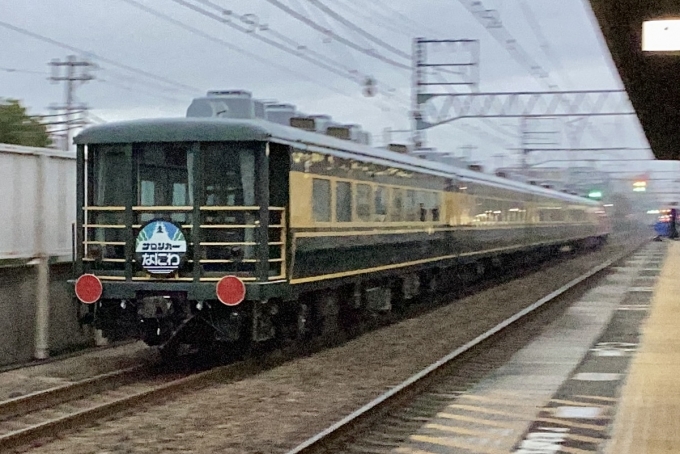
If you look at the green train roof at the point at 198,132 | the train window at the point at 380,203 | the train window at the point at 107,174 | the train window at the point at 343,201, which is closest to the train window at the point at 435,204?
the train window at the point at 380,203

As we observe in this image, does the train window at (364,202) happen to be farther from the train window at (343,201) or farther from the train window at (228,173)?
the train window at (228,173)

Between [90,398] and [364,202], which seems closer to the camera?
[90,398]

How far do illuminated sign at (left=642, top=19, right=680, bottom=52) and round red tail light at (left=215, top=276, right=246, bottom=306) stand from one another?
4704 millimetres

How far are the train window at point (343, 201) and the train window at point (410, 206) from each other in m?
3.12

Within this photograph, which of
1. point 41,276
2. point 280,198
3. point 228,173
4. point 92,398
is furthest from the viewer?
point 41,276

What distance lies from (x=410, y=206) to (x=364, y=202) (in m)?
2.87

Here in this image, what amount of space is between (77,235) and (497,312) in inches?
362

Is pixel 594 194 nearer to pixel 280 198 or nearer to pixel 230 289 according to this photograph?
pixel 280 198

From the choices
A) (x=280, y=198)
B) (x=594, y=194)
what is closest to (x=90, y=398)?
(x=280, y=198)

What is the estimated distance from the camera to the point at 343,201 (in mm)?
13891

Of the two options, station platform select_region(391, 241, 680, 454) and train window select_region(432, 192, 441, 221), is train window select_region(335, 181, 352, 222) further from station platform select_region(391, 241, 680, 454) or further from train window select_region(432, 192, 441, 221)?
train window select_region(432, 192, 441, 221)

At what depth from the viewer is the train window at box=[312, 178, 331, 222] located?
12.9 metres

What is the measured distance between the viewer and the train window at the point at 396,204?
53.5 ft

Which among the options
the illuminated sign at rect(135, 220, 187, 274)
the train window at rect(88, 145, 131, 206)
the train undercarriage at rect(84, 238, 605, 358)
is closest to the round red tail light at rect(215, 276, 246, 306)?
the train undercarriage at rect(84, 238, 605, 358)
